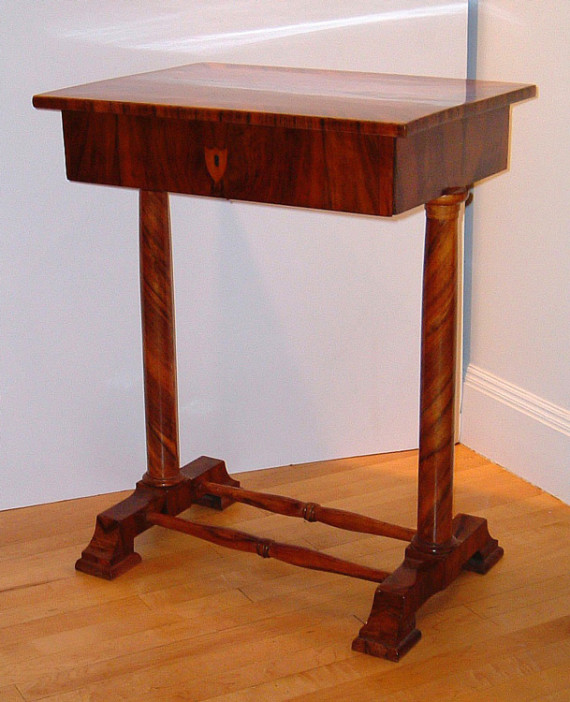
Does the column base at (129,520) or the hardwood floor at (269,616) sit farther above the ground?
the column base at (129,520)

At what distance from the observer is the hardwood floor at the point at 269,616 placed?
1.85 metres

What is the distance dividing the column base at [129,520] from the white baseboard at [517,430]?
0.76 metres

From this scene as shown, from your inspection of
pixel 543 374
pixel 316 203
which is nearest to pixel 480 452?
Result: pixel 543 374

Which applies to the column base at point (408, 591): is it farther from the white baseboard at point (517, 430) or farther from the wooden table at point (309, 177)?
the white baseboard at point (517, 430)

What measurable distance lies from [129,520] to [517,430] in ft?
3.28

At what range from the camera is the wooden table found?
1.69m

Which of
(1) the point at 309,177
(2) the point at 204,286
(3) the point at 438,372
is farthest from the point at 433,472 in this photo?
(2) the point at 204,286

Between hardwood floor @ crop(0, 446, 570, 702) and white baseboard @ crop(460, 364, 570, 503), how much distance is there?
0.20ft

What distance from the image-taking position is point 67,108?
74.9 inches

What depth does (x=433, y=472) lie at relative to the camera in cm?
203

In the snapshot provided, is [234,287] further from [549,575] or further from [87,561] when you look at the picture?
[549,575]

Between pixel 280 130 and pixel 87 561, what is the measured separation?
103 cm

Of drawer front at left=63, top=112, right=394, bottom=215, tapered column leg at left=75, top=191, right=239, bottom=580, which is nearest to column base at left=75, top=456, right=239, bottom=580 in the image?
tapered column leg at left=75, top=191, right=239, bottom=580

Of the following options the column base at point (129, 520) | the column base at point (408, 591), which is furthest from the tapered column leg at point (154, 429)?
the column base at point (408, 591)
